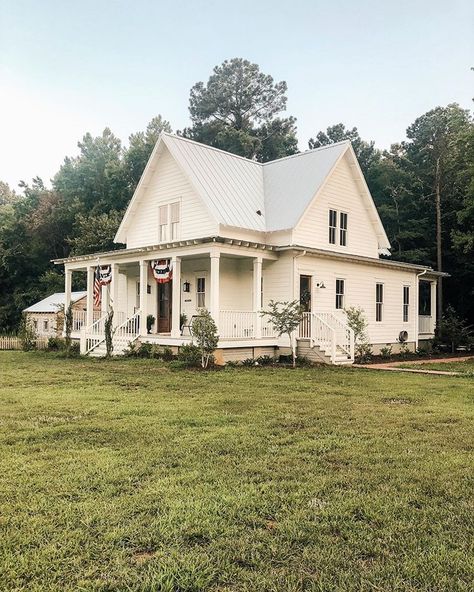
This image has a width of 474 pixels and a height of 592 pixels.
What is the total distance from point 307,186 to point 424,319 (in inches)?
377

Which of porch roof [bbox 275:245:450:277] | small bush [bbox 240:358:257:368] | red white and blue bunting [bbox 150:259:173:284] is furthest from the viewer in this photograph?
red white and blue bunting [bbox 150:259:173:284]

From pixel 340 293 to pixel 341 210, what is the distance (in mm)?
3398

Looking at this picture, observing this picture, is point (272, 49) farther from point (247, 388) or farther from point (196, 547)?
point (196, 547)

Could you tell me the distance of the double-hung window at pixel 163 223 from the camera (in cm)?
1953

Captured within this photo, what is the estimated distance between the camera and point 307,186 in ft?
62.9

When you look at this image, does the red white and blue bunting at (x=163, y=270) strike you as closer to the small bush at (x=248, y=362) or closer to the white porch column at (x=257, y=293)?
the white porch column at (x=257, y=293)

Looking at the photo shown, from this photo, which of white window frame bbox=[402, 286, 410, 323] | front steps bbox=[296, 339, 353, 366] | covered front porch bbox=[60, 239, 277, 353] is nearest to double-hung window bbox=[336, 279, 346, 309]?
front steps bbox=[296, 339, 353, 366]

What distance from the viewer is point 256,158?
41.9 meters

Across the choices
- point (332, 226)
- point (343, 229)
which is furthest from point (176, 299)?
point (343, 229)

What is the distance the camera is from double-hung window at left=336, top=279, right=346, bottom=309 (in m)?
19.3

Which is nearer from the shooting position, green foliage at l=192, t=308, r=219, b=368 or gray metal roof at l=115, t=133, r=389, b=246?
green foliage at l=192, t=308, r=219, b=368

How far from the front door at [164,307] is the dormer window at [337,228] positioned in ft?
22.0

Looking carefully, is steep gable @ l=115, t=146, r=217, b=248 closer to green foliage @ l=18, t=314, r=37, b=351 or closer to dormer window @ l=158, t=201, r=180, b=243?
dormer window @ l=158, t=201, r=180, b=243

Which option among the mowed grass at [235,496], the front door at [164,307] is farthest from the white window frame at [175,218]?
the mowed grass at [235,496]
